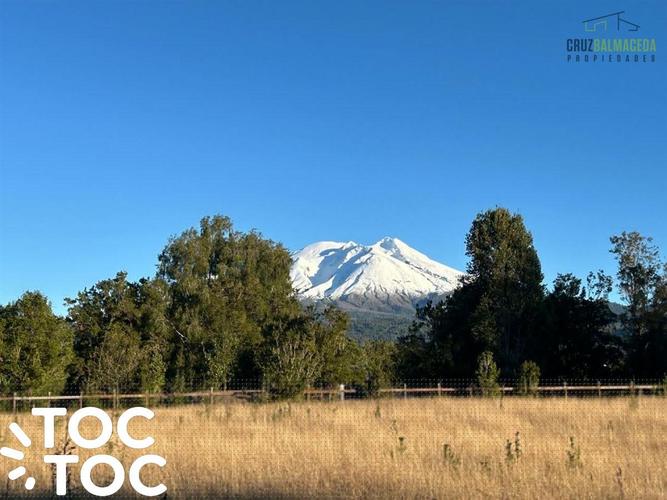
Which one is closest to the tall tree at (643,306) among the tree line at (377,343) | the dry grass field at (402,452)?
the tree line at (377,343)

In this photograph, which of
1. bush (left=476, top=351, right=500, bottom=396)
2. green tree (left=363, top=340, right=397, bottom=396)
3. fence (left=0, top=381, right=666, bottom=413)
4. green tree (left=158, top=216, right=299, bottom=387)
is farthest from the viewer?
green tree (left=158, top=216, right=299, bottom=387)

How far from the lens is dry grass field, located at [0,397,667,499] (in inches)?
345

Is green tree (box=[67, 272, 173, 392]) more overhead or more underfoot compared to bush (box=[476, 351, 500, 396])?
more overhead

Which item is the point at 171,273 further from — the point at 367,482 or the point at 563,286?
the point at 367,482

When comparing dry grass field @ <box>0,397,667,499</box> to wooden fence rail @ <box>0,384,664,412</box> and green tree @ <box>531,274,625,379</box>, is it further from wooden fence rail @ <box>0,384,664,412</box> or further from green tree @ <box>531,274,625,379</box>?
green tree @ <box>531,274,625,379</box>

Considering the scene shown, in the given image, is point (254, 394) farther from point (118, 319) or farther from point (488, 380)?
point (118, 319)

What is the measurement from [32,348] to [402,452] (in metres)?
20.7

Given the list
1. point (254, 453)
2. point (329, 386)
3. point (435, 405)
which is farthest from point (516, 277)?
point (254, 453)

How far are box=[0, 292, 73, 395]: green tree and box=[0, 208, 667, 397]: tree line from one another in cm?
5

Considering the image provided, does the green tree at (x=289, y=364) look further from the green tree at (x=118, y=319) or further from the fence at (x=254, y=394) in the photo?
the green tree at (x=118, y=319)

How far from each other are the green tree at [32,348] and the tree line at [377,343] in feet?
0.16

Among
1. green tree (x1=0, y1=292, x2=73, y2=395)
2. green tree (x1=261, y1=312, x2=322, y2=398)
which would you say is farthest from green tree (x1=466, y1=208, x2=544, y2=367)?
green tree (x1=0, y1=292, x2=73, y2=395)

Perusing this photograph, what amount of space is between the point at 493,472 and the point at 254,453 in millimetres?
4140

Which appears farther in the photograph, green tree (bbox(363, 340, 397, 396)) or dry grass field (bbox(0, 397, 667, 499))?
green tree (bbox(363, 340, 397, 396))
